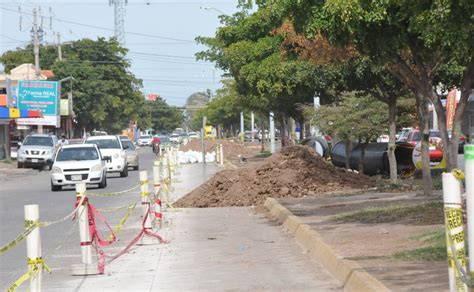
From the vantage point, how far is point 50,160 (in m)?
51.0

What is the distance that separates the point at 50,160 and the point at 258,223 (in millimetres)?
34620

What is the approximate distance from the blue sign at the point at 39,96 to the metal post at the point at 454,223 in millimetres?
67459

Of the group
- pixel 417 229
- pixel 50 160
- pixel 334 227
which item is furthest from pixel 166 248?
pixel 50 160

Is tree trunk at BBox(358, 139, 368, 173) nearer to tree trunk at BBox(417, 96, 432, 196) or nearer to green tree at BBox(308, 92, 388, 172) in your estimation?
green tree at BBox(308, 92, 388, 172)

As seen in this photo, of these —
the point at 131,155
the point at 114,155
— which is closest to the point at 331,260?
the point at 114,155

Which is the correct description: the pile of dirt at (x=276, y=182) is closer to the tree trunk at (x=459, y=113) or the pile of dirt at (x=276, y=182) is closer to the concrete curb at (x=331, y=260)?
the concrete curb at (x=331, y=260)

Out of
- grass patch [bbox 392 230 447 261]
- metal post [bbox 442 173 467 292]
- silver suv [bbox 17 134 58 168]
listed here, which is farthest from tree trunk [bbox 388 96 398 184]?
silver suv [bbox 17 134 58 168]

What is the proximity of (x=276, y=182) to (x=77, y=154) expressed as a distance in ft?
31.7

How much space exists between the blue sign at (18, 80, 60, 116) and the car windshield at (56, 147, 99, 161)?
136ft

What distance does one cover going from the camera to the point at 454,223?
20.5ft

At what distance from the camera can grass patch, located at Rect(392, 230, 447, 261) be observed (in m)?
10.1

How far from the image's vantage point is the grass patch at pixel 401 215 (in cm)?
1394

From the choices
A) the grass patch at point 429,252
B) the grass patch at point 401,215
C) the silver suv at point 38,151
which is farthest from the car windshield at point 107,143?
the grass patch at point 429,252

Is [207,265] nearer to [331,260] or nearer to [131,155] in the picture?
[331,260]
